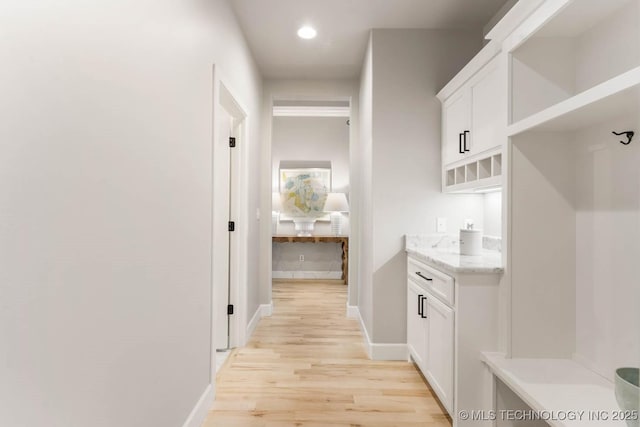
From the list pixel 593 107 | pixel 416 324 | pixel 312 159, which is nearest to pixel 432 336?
pixel 416 324

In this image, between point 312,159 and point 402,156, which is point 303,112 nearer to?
point 312,159

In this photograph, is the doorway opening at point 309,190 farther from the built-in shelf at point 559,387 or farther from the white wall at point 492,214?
the built-in shelf at point 559,387

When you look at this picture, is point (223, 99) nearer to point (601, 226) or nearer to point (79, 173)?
point (79, 173)

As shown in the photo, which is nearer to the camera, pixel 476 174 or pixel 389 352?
pixel 476 174

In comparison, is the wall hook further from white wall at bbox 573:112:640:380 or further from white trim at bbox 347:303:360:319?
white trim at bbox 347:303:360:319

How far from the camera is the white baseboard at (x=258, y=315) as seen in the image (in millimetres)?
3528

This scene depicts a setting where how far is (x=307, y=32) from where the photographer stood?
124 inches

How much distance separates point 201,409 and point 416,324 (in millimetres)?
1557

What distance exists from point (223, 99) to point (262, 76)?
5.26 feet

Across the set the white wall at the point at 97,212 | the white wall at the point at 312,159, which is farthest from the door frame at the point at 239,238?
the white wall at the point at 312,159

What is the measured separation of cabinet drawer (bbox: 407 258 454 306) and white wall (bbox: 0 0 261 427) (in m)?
1.43

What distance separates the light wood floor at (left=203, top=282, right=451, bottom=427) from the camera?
6.98 feet

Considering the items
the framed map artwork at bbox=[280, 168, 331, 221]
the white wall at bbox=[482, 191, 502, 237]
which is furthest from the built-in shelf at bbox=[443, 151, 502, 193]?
the framed map artwork at bbox=[280, 168, 331, 221]

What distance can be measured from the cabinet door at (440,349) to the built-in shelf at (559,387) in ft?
0.73
